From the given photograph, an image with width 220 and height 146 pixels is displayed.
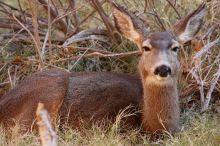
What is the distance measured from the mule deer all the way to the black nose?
0.39ft

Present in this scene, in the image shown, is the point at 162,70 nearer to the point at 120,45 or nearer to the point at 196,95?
the point at 196,95

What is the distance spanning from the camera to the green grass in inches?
229

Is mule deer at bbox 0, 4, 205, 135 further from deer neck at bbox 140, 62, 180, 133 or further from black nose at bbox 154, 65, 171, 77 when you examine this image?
black nose at bbox 154, 65, 171, 77

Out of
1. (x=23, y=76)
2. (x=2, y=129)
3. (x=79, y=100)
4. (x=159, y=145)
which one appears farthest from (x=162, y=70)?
(x=23, y=76)

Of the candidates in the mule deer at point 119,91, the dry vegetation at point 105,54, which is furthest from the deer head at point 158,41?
the dry vegetation at point 105,54

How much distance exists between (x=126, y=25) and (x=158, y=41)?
64 cm

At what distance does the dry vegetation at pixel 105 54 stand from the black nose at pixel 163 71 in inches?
22.4

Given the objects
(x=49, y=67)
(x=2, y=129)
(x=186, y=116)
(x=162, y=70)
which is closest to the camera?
(x=162, y=70)

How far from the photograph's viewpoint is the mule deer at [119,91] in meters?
6.15

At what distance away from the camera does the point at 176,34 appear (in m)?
6.59

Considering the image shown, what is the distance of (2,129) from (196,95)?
2.10 meters

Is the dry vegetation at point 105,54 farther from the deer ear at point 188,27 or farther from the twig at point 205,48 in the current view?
the deer ear at point 188,27

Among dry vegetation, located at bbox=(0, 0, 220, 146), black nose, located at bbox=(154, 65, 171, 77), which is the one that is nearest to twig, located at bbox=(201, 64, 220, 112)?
dry vegetation, located at bbox=(0, 0, 220, 146)

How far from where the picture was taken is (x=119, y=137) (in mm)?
6074
